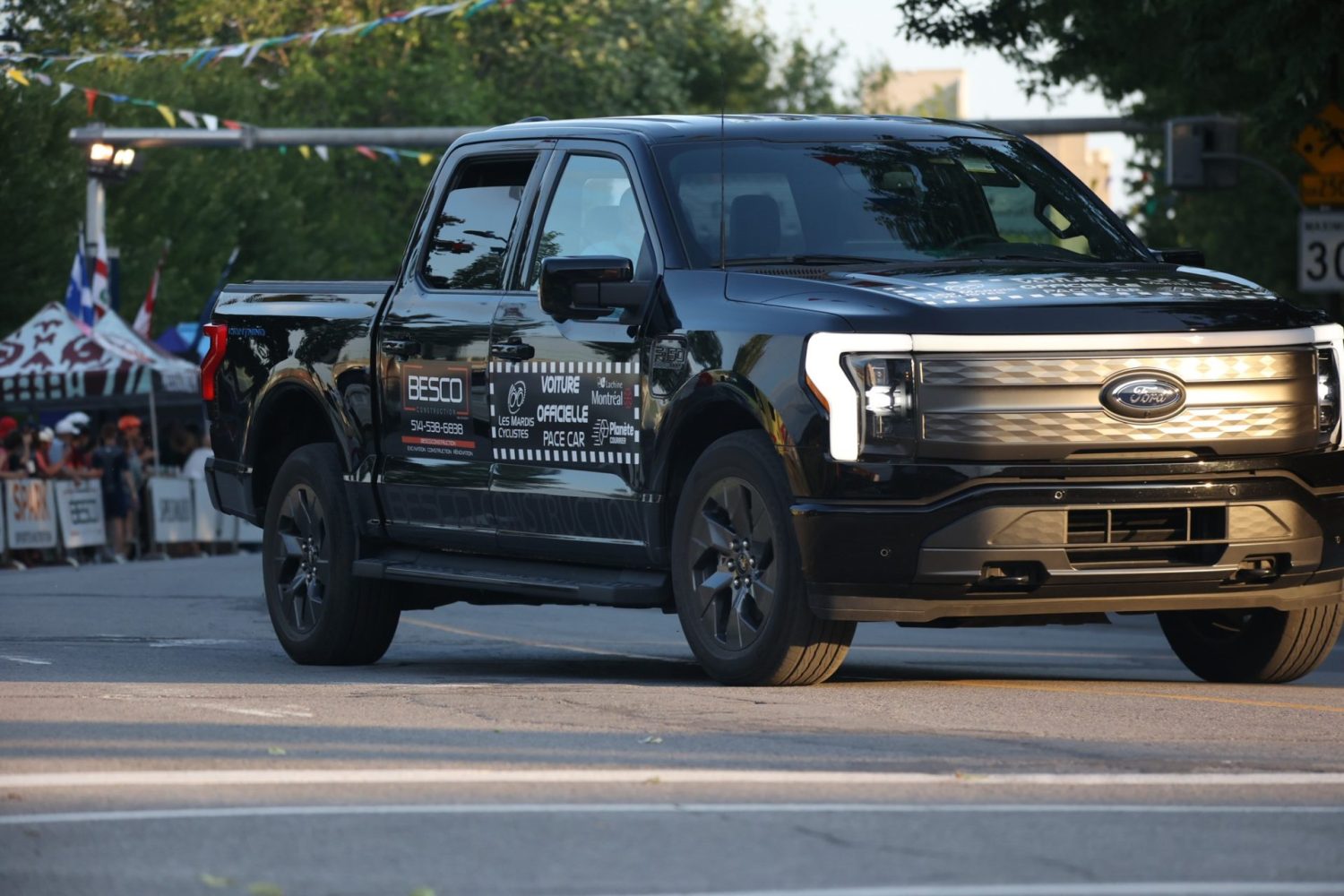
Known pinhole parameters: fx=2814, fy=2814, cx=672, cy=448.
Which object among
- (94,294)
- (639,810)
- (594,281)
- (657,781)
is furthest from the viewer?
(94,294)

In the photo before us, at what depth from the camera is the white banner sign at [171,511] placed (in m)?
31.0

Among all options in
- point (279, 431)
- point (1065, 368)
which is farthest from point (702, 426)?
point (279, 431)

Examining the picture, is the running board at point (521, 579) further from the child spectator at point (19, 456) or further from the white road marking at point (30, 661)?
the child spectator at point (19, 456)

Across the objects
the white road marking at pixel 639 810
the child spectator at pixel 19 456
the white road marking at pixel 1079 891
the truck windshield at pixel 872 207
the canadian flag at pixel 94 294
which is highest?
the truck windshield at pixel 872 207

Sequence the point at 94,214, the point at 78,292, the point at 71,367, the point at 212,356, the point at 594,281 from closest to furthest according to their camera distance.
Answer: the point at 594,281
the point at 212,356
the point at 71,367
the point at 78,292
the point at 94,214

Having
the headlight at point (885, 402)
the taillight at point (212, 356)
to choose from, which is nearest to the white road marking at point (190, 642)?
the taillight at point (212, 356)

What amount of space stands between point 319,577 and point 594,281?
2.49 m

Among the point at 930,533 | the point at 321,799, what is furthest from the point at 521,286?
the point at 321,799

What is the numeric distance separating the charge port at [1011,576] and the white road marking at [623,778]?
1769mm

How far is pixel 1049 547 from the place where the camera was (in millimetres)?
9094

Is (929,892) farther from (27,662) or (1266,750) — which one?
(27,662)

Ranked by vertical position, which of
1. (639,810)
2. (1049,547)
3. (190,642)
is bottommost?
(190,642)

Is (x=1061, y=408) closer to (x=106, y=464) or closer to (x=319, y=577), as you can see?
(x=319, y=577)

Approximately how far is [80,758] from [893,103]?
128m
